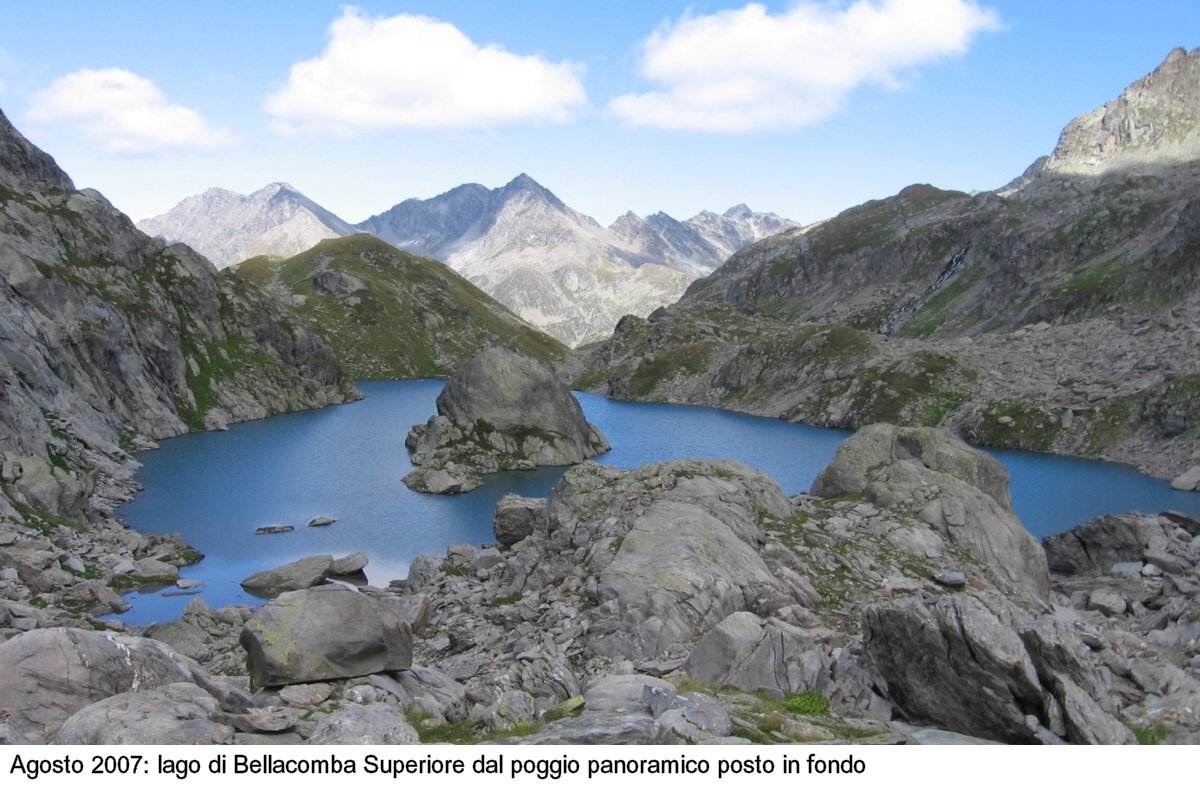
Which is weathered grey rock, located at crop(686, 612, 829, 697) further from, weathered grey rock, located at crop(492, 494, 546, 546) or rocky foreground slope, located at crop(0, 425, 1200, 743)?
weathered grey rock, located at crop(492, 494, 546, 546)

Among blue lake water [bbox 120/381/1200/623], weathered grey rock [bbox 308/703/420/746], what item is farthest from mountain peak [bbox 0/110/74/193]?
weathered grey rock [bbox 308/703/420/746]

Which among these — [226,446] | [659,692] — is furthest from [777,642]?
[226,446]

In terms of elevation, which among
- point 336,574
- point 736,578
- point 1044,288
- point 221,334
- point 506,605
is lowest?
point 336,574

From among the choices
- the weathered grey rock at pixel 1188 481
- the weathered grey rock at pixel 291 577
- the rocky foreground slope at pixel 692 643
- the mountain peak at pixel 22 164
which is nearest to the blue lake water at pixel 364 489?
the weathered grey rock at pixel 291 577

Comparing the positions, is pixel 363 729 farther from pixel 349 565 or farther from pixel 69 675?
pixel 349 565

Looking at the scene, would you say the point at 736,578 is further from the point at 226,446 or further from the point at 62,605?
the point at 226,446

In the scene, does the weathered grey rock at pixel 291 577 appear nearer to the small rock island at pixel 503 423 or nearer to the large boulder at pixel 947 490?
the large boulder at pixel 947 490

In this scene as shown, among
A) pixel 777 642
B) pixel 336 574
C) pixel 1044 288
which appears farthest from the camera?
pixel 1044 288
